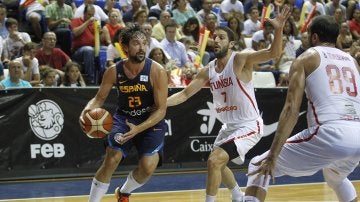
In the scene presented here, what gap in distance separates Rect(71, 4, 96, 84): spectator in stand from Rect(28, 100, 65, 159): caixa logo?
2803 mm

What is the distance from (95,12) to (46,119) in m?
4.37

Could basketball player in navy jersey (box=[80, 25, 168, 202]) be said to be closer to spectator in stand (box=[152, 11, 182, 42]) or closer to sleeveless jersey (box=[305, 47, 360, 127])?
sleeveless jersey (box=[305, 47, 360, 127])

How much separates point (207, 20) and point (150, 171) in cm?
833

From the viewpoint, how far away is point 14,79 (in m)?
12.5

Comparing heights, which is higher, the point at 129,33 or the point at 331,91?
the point at 129,33

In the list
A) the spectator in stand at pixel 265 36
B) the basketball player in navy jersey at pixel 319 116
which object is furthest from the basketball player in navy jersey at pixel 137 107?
the spectator in stand at pixel 265 36

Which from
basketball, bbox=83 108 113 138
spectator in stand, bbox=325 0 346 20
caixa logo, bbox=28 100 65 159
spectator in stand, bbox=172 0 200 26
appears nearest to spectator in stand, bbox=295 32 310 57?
spectator in stand, bbox=172 0 200 26

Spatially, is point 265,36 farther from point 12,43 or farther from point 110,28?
point 12,43

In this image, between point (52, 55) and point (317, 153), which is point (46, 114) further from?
point (317, 153)

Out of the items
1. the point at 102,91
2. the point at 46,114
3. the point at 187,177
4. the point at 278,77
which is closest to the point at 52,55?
the point at 46,114

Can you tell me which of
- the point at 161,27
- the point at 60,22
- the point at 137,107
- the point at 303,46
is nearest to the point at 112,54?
the point at 60,22

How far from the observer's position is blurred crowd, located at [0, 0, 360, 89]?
44.0 ft

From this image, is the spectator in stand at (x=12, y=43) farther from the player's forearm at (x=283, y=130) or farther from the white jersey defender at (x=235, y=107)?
the player's forearm at (x=283, y=130)

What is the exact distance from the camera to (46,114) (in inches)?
474
